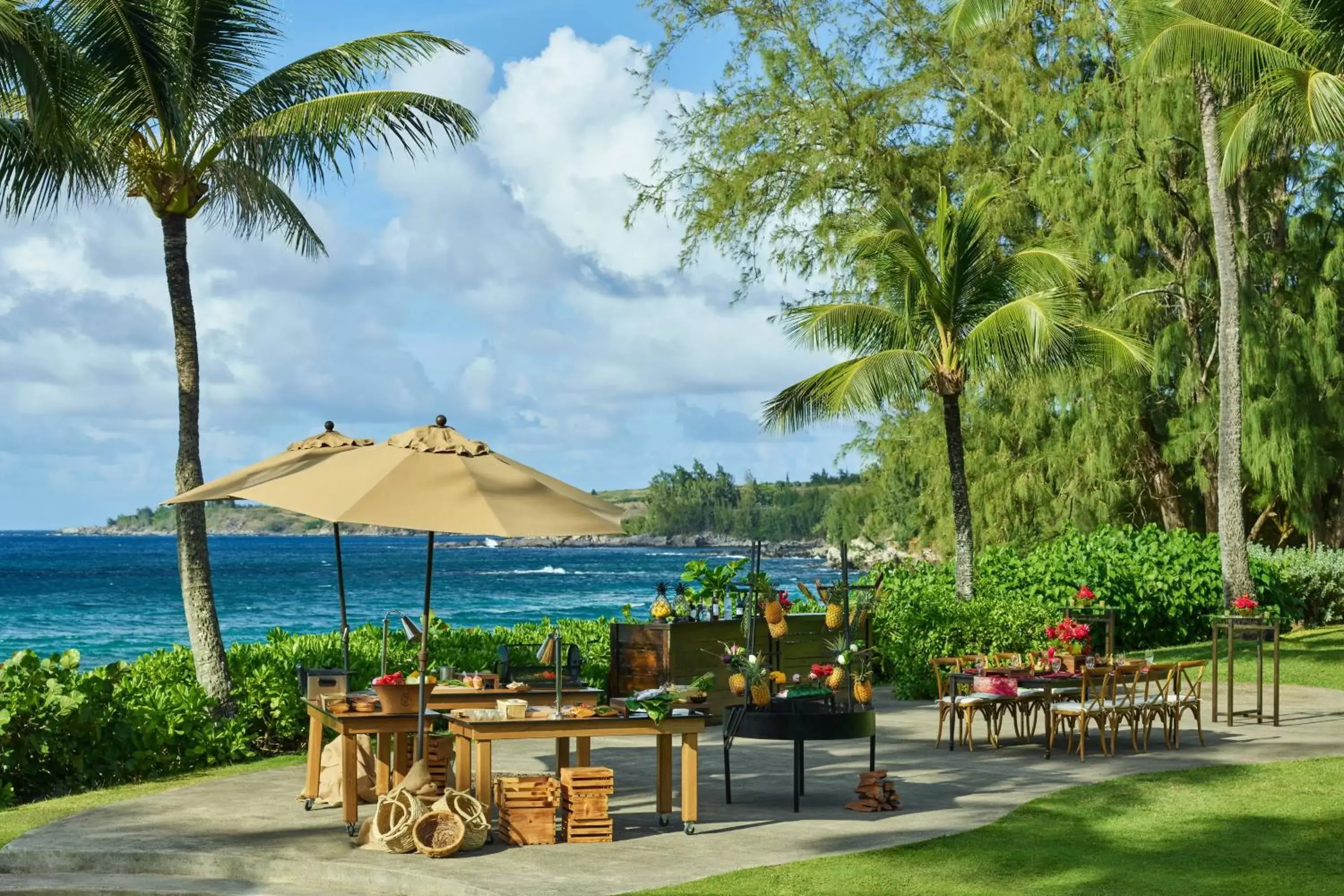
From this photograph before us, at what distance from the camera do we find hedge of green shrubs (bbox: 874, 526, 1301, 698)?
1634 cm

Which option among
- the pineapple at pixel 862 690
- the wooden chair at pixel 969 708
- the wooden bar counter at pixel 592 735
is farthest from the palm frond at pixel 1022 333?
the wooden bar counter at pixel 592 735

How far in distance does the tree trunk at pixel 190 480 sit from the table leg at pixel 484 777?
452 centimetres

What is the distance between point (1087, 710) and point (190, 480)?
310 inches

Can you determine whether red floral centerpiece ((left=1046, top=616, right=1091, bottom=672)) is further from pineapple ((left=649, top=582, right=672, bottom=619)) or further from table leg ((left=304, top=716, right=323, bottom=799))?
table leg ((left=304, top=716, right=323, bottom=799))

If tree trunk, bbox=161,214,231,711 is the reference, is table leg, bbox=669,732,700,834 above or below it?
below

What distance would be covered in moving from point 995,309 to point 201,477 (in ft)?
30.6

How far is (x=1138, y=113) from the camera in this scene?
23.8m

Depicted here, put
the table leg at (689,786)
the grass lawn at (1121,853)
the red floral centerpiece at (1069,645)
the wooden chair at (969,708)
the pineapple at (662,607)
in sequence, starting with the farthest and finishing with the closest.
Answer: the pineapple at (662,607) → the red floral centerpiece at (1069,645) → the wooden chair at (969,708) → the table leg at (689,786) → the grass lawn at (1121,853)

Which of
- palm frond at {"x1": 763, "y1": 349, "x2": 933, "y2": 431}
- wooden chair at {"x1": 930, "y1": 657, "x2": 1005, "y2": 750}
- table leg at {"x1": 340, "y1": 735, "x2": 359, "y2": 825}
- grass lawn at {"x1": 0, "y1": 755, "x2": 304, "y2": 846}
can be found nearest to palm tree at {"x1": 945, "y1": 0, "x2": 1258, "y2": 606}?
palm frond at {"x1": 763, "y1": 349, "x2": 933, "y2": 431}

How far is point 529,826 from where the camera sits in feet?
28.3

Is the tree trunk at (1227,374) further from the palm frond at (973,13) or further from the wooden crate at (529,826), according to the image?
the wooden crate at (529,826)

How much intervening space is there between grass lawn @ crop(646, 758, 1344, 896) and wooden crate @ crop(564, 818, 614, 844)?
0.96m

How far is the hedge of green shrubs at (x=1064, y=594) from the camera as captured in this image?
16.3m

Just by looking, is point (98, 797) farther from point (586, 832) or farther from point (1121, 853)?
point (1121, 853)
